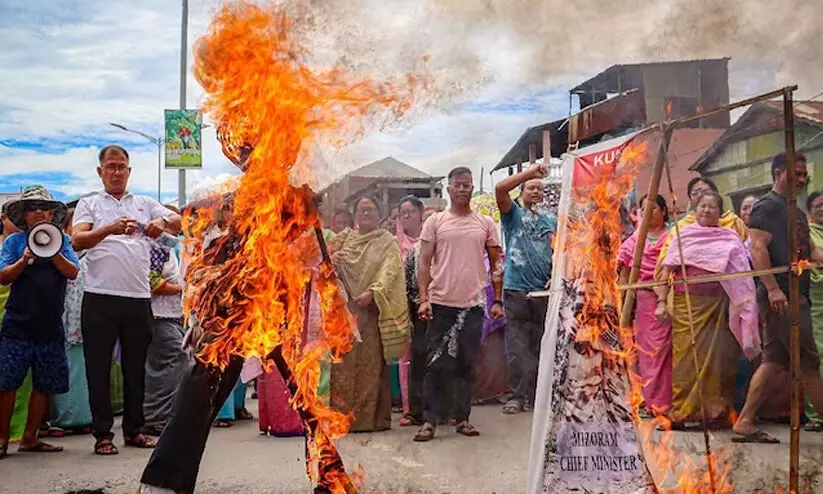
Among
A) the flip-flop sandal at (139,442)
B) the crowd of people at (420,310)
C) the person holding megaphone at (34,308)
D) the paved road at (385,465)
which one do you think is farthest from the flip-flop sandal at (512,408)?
the person holding megaphone at (34,308)

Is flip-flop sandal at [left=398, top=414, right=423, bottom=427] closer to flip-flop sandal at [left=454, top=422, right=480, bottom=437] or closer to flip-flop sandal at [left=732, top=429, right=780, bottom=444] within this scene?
flip-flop sandal at [left=454, top=422, right=480, bottom=437]

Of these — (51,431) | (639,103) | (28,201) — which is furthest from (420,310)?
(51,431)

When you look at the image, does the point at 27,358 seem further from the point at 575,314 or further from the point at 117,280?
the point at 575,314

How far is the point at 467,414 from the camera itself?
17.9 feet

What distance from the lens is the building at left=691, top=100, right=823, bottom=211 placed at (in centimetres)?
419

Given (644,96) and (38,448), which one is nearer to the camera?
(644,96)

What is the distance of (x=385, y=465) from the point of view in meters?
4.50

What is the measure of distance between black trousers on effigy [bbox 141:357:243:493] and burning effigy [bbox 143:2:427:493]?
0.5 inches

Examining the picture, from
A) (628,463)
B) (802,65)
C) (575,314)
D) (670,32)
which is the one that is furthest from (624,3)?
(628,463)

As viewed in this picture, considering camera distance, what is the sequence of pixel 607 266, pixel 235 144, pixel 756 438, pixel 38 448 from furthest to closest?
1. pixel 38 448
2. pixel 756 438
3. pixel 235 144
4. pixel 607 266

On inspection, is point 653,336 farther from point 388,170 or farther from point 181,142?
point 181,142

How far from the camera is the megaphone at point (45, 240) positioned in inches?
217

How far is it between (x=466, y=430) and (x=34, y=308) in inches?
129

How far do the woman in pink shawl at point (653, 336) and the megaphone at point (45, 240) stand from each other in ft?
13.8
